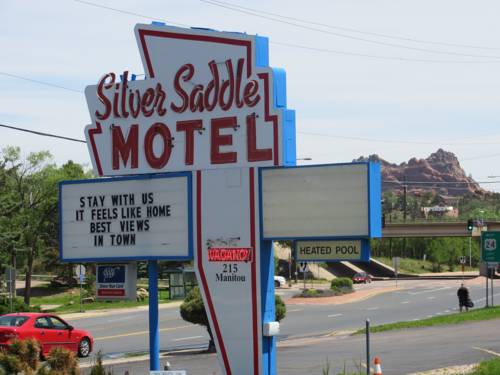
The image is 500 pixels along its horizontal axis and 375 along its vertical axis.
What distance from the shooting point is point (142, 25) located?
18469 mm

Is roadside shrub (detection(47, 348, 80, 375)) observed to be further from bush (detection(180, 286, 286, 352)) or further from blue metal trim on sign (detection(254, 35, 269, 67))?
bush (detection(180, 286, 286, 352))

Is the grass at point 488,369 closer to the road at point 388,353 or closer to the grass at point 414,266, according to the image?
the road at point 388,353

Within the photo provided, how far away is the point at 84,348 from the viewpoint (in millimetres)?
32094

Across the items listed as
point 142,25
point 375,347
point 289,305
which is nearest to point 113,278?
point 142,25

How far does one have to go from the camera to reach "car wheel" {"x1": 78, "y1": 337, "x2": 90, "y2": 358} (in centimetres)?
3183

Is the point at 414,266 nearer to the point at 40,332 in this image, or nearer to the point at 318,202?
the point at 40,332

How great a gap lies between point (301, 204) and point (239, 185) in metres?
1.22

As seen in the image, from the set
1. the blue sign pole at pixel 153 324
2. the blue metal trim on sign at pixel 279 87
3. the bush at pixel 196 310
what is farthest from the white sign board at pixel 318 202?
the bush at pixel 196 310

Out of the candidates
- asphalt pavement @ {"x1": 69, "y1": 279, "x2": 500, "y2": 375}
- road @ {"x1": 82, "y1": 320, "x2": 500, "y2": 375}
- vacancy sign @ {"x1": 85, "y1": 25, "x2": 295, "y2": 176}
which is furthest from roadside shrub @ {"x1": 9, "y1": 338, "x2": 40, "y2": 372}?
asphalt pavement @ {"x1": 69, "y1": 279, "x2": 500, "y2": 375}

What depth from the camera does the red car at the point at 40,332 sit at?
96.8ft

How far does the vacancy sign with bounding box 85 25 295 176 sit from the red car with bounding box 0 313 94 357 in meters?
12.2

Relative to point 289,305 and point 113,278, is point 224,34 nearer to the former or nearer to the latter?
point 113,278

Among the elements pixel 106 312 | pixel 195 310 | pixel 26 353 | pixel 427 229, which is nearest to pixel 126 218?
pixel 26 353

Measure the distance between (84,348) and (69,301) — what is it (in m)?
38.8
